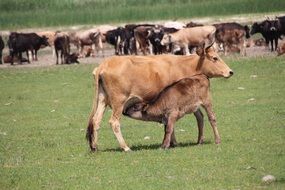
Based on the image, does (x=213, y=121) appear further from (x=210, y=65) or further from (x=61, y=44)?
(x=61, y=44)

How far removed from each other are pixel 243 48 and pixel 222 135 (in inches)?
903

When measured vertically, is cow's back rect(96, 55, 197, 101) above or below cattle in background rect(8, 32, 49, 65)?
above

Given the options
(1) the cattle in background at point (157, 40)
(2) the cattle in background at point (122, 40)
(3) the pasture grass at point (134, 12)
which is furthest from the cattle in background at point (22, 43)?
(3) the pasture grass at point (134, 12)

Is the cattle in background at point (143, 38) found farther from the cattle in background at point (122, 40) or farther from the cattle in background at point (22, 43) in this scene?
the cattle in background at point (22, 43)

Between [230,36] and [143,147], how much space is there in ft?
82.0

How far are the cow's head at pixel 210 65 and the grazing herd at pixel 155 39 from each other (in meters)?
20.8

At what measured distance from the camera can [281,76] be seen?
86.1ft

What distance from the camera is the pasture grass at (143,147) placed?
Answer: 12.4 m

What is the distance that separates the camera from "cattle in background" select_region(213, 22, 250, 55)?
39688 millimetres

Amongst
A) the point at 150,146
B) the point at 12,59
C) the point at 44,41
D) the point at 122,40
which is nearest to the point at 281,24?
the point at 122,40

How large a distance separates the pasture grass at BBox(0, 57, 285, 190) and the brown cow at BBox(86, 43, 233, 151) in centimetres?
53

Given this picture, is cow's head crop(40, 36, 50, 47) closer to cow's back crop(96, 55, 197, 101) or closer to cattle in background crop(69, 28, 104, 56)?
cattle in background crop(69, 28, 104, 56)

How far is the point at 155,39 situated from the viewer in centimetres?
4078

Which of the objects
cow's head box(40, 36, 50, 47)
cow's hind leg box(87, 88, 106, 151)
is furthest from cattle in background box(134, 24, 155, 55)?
cow's hind leg box(87, 88, 106, 151)
